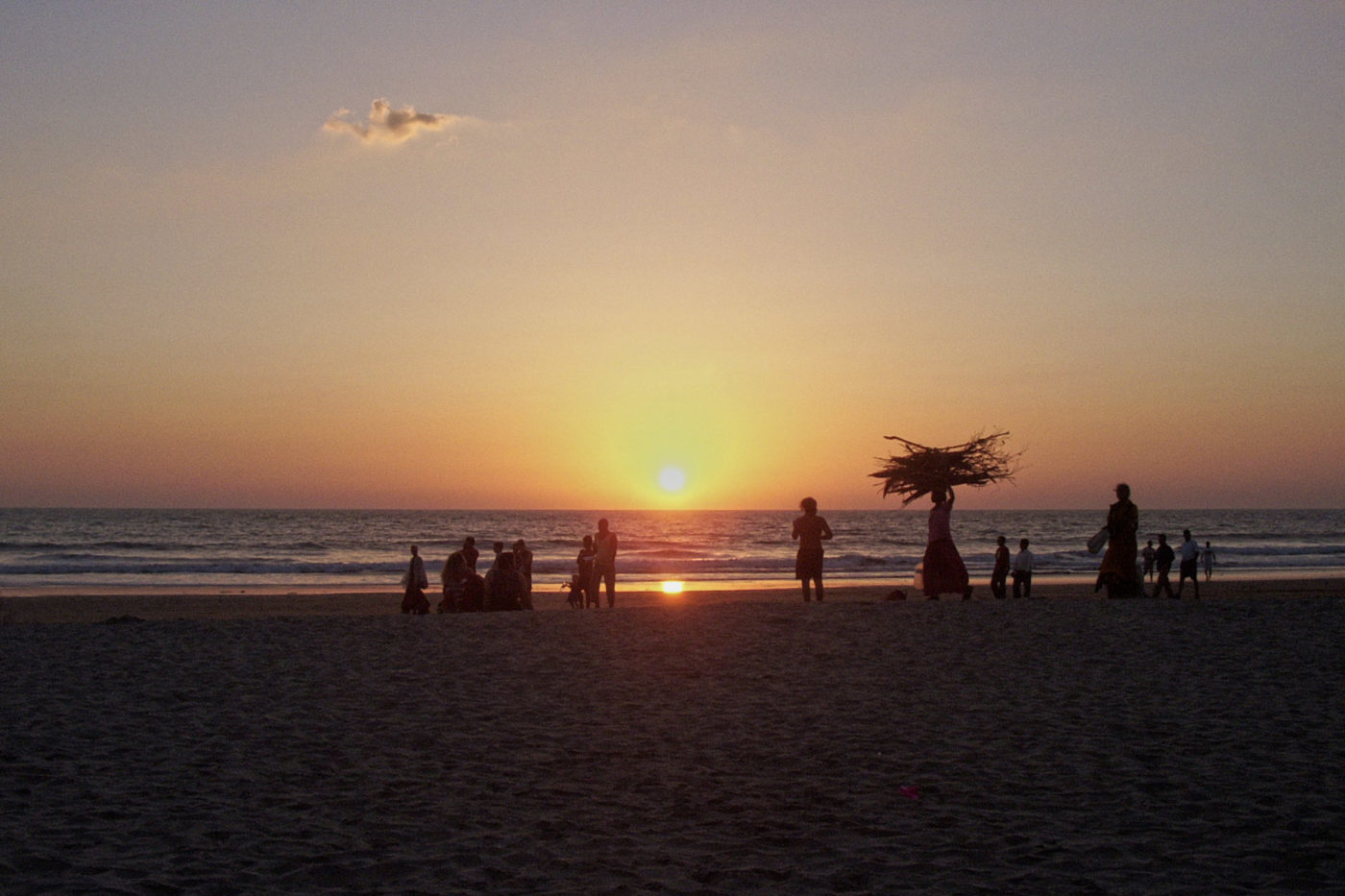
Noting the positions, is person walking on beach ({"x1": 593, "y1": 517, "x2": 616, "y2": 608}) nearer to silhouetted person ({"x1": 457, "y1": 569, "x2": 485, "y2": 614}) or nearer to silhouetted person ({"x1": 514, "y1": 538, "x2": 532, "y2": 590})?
silhouetted person ({"x1": 514, "y1": 538, "x2": 532, "y2": 590})

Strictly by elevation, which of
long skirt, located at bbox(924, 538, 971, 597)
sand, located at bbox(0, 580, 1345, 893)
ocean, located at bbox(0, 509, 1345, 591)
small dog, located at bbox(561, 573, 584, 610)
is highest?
long skirt, located at bbox(924, 538, 971, 597)

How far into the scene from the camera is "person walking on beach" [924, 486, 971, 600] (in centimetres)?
1789

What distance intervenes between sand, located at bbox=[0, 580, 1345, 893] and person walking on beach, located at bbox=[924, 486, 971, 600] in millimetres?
5002

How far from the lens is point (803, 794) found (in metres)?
5.98

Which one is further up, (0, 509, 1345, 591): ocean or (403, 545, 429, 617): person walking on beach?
(403, 545, 429, 617): person walking on beach

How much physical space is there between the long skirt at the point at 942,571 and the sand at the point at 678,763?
5.07 meters

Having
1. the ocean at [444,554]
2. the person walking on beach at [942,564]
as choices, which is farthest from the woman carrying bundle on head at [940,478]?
the ocean at [444,554]

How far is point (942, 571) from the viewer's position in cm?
1816

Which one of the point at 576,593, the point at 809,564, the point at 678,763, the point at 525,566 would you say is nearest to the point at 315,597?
the point at 576,593

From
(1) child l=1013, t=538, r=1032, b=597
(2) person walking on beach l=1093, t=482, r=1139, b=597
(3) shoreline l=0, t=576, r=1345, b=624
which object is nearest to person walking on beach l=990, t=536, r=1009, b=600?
(1) child l=1013, t=538, r=1032, b=597

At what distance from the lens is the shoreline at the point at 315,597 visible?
2292 cm

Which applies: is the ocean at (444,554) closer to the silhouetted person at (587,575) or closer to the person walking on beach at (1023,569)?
the person walking on beach at (1023,569)

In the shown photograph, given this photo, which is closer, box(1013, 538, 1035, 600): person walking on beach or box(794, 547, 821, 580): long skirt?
box(794, 547, 821, 580): long skirt

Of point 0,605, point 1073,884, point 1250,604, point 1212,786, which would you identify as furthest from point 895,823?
point 0,605
